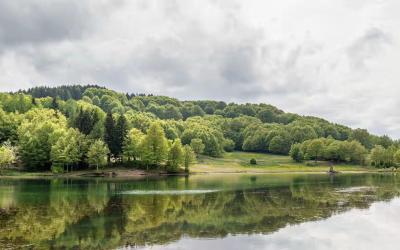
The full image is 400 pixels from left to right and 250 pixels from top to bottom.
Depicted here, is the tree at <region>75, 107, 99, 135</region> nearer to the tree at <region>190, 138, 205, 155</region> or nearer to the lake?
the tree at <region>190, 138, 205, 155</region>

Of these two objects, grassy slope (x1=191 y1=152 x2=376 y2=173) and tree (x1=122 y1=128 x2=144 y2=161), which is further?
grassy slope (x1=191 y1=152 x2=376 y2=173)

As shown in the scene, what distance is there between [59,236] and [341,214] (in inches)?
1110

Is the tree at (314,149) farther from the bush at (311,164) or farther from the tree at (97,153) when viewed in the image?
the tree at (97,153)

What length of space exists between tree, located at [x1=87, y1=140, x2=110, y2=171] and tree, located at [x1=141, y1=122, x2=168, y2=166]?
12.3 meters

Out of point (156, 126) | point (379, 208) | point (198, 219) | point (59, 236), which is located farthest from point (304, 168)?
point (59, 236)

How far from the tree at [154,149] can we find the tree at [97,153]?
483 inches

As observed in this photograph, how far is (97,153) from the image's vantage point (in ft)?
393

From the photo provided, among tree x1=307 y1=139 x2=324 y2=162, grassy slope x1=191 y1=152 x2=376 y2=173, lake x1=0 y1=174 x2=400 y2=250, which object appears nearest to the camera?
lake x1=0 y1=174 x2=400 y2=250

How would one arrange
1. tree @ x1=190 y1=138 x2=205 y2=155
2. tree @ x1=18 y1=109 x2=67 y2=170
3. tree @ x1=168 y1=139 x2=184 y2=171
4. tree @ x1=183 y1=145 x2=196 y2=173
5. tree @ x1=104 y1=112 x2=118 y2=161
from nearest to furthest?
tree @ x1=18 y1=109 x2=67 y2=170 → tree @ x1=104 y1=112 x2=118 y2=161 → tree @ x1=168 y1=139 x2=184 y2=171 → tree @ x1=183 y1=145 x2=196 y2=173 → tree @ x1=190 y1=138 x2=205 y2=155

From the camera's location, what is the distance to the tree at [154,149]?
128 meters

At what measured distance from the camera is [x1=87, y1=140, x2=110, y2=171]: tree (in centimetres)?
11919

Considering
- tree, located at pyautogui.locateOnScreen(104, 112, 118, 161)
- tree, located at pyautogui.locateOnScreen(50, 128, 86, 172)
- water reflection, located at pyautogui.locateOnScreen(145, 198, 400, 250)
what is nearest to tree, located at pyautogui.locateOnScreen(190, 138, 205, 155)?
tree, located at pyautogui.locateOnScreen(104, 112, 118, 161)

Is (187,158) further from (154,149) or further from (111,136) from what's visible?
(111,136)

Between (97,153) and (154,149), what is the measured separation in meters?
17.7
